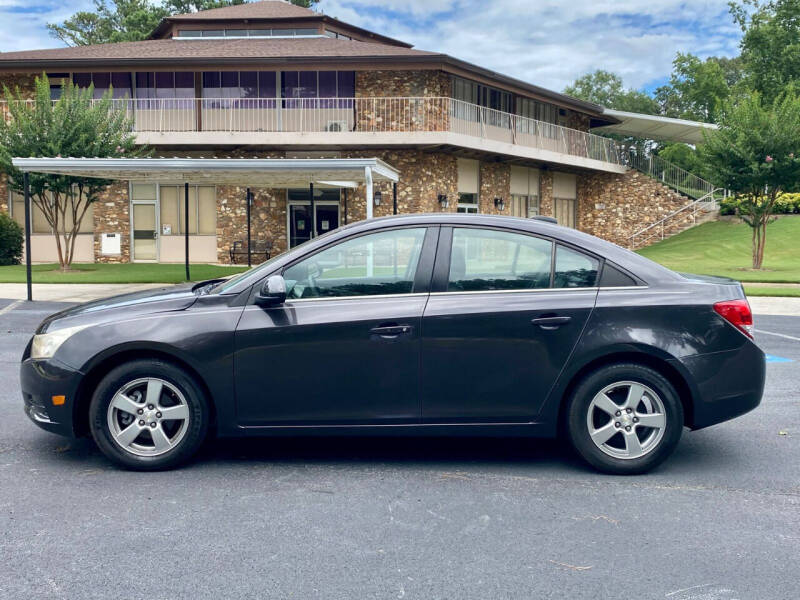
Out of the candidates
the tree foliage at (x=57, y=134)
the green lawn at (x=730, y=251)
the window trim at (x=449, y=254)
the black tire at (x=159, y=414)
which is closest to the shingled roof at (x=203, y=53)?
the tree foliage at (x=57, y=134)

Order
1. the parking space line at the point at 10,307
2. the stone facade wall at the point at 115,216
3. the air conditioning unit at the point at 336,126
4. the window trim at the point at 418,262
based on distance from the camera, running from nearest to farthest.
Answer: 1. the window trim at the point at 418,262
2. the parking space line at the point at 10,307
3. the air conditioning unit at the point at 336,126
4. the stone facade wall at the point at 115,216

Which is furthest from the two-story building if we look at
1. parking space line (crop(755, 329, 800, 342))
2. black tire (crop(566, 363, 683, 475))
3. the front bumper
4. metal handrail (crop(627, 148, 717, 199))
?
the front bumper

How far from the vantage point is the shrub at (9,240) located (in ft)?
86.5

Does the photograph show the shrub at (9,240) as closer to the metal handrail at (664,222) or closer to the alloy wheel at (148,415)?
the alloy wheel at (148,415)

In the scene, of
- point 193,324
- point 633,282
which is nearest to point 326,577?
point 193,324

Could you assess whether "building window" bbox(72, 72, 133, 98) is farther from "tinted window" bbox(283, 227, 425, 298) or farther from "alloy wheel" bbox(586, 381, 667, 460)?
"alloy wheel" bbox(586, 381, 667, 460)

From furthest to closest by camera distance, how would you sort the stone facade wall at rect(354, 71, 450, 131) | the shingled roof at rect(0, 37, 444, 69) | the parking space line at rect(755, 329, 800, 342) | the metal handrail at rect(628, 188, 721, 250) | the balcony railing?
the metal handrail at rect(628, 188, 721, 250), the shingled roof at rect(0, 37, 444, 69), the balcony railing, the stone facade wall at rect(354, 71, 450, 131), the parking space line at rect(755, 329, 800, 342)

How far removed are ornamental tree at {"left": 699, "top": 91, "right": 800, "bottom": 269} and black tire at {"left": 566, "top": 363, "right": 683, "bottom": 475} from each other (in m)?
20.7

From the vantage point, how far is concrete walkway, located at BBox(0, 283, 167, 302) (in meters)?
16.2

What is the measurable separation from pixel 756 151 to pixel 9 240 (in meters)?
24.6

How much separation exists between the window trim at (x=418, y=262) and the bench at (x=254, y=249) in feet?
78.5

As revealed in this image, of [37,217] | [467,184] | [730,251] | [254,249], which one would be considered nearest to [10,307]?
[254,249]

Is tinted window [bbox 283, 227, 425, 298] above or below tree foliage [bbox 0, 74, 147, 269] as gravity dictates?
below

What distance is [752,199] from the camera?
82.9 feet
